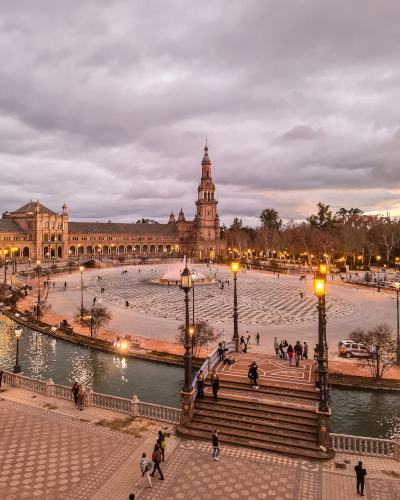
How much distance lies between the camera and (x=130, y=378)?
22.3 m

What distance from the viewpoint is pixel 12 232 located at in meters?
114

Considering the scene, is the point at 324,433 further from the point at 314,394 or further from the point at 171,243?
the point at 171,243

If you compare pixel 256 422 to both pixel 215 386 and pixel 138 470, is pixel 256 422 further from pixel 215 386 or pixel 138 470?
pixel 138 470

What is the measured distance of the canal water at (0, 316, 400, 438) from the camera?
1697 centimetres

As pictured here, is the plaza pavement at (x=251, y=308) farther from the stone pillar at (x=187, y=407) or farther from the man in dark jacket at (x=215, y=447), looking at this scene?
the man in dark jacket at (x=215, y=447)

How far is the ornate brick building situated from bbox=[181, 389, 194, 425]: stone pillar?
360ft

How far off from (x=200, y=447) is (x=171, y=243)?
441 ft

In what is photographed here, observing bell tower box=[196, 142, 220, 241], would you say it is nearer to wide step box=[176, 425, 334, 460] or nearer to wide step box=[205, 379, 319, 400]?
wide step box=[205, 379, 319, 400]

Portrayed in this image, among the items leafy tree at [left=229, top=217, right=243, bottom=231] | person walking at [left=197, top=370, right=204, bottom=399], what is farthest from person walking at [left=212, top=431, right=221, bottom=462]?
leafy tree at [left=229, top=217, right=243, bottom=231]

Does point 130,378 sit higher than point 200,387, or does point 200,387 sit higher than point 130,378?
point 200,387

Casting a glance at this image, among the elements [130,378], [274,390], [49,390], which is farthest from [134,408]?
[130,378]

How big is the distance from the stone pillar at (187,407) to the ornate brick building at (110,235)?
110 metres

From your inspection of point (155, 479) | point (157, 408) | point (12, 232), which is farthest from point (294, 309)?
point (12, 232)

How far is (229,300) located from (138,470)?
112ft
